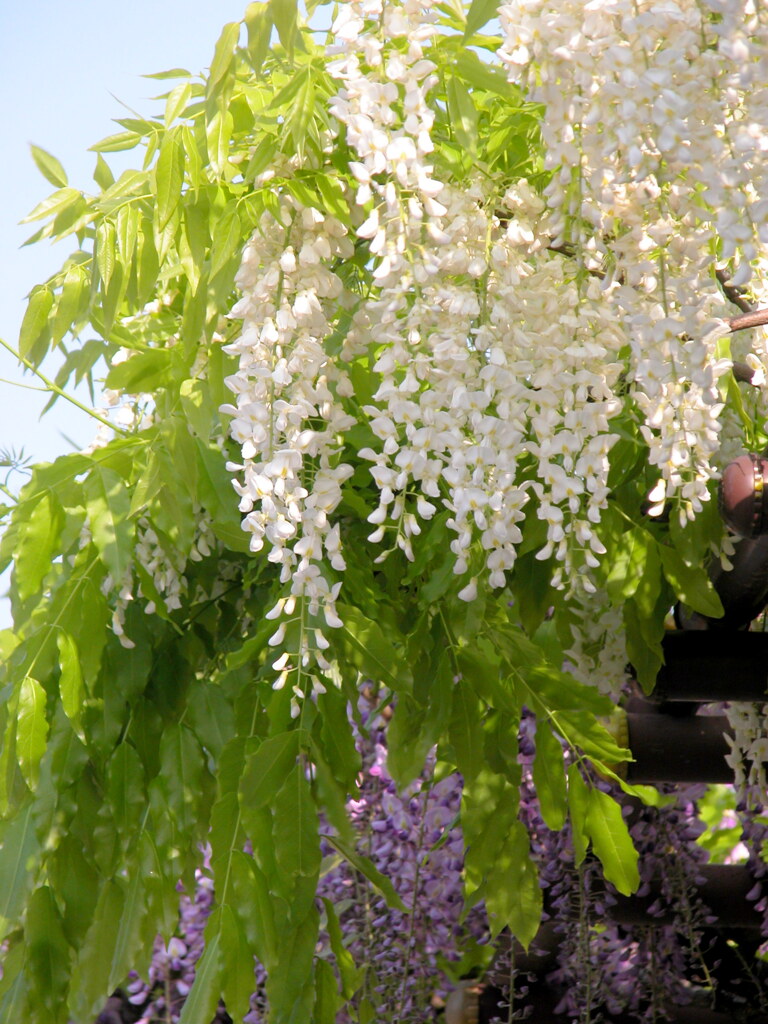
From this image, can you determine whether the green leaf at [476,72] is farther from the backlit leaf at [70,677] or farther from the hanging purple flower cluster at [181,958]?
the hanging purple flower cluster at [181,958]

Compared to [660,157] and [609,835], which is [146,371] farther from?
[609,835]

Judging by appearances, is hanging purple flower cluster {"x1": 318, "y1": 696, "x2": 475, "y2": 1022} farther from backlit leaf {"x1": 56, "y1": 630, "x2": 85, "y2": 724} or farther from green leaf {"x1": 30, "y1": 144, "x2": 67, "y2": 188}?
green leaf {"x1": 30, "y1": 144, "x2": 67, "y2": 188}

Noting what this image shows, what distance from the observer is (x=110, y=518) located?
138 cm

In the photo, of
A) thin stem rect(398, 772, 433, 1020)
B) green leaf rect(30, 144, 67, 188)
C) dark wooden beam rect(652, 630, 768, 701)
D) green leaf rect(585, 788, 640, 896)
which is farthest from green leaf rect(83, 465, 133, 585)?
thin stem rect(398, 772, 433, 1020)

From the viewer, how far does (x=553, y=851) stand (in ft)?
9.91

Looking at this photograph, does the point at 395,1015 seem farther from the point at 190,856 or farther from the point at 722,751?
the point at 190,856

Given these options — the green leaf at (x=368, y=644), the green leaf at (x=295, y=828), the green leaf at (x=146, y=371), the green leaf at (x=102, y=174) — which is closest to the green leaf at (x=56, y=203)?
the green leaf at (x=102, y=174)

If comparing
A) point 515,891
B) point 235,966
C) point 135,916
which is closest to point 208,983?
point 235,966

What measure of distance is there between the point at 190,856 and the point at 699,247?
45.2 inches

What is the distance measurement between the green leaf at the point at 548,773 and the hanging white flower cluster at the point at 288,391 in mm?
421

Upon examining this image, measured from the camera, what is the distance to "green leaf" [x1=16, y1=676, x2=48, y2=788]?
139cm

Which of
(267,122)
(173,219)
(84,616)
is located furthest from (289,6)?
(84,616)

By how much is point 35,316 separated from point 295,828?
697mm

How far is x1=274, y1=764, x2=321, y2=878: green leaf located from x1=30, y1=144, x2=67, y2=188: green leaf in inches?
31.2
